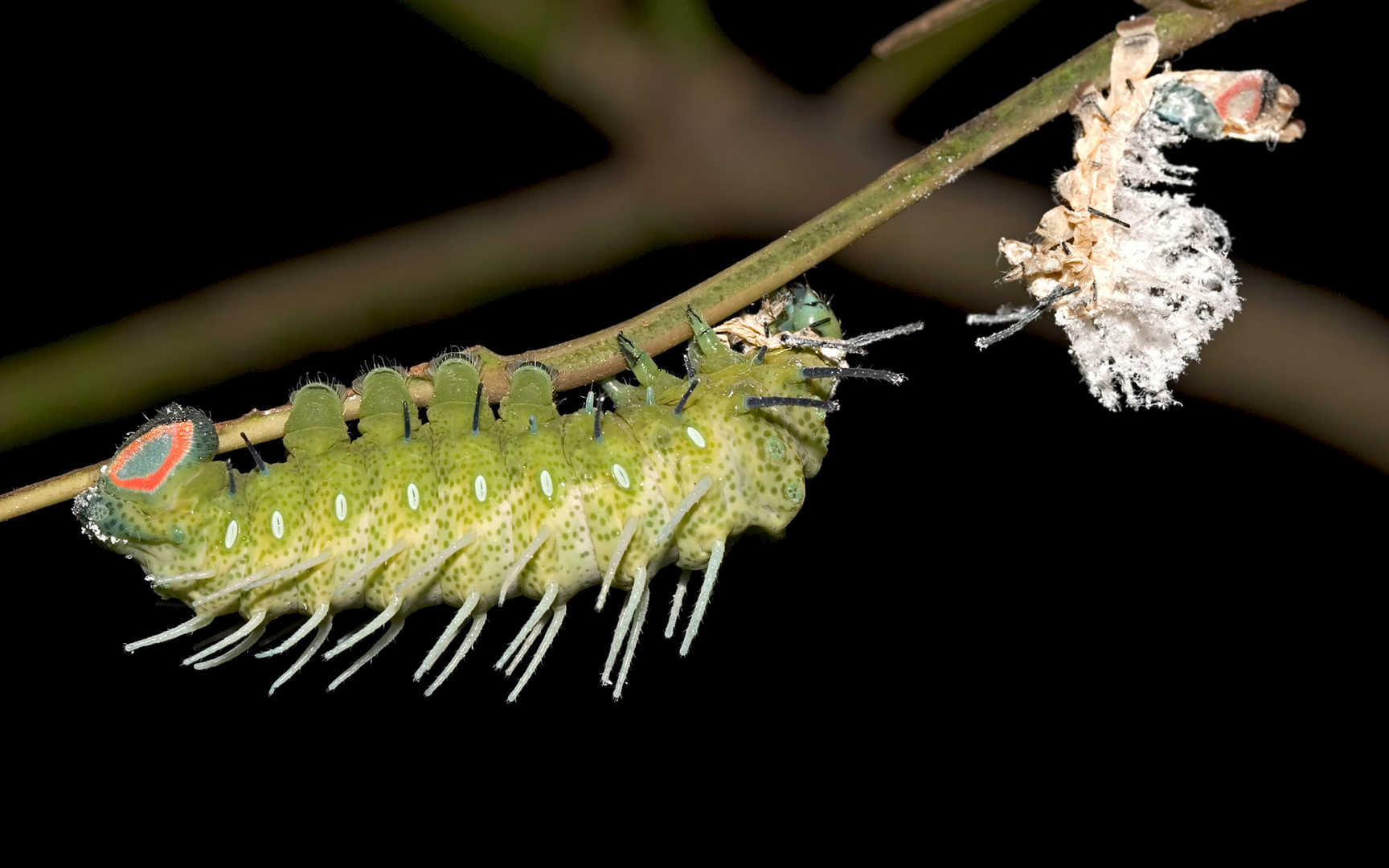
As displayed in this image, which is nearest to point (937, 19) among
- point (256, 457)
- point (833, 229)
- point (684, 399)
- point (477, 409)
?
point (833, 229)

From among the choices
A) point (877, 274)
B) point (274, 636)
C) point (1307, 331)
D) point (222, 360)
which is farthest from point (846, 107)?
point (274, 636)

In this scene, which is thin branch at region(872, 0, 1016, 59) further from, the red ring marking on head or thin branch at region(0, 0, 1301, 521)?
the red ring marking on head

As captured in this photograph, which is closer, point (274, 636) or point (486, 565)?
point (486, 565)

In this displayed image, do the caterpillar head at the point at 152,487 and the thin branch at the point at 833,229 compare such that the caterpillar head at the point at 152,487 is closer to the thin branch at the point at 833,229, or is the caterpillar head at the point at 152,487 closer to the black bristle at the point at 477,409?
the thin branch at the point at 833,229

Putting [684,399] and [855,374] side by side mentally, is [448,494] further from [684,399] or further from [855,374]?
[855,374]

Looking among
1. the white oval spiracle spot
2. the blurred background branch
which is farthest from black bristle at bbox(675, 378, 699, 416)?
the blurred background branch

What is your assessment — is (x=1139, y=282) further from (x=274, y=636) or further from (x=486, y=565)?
(x=274, y=636)
